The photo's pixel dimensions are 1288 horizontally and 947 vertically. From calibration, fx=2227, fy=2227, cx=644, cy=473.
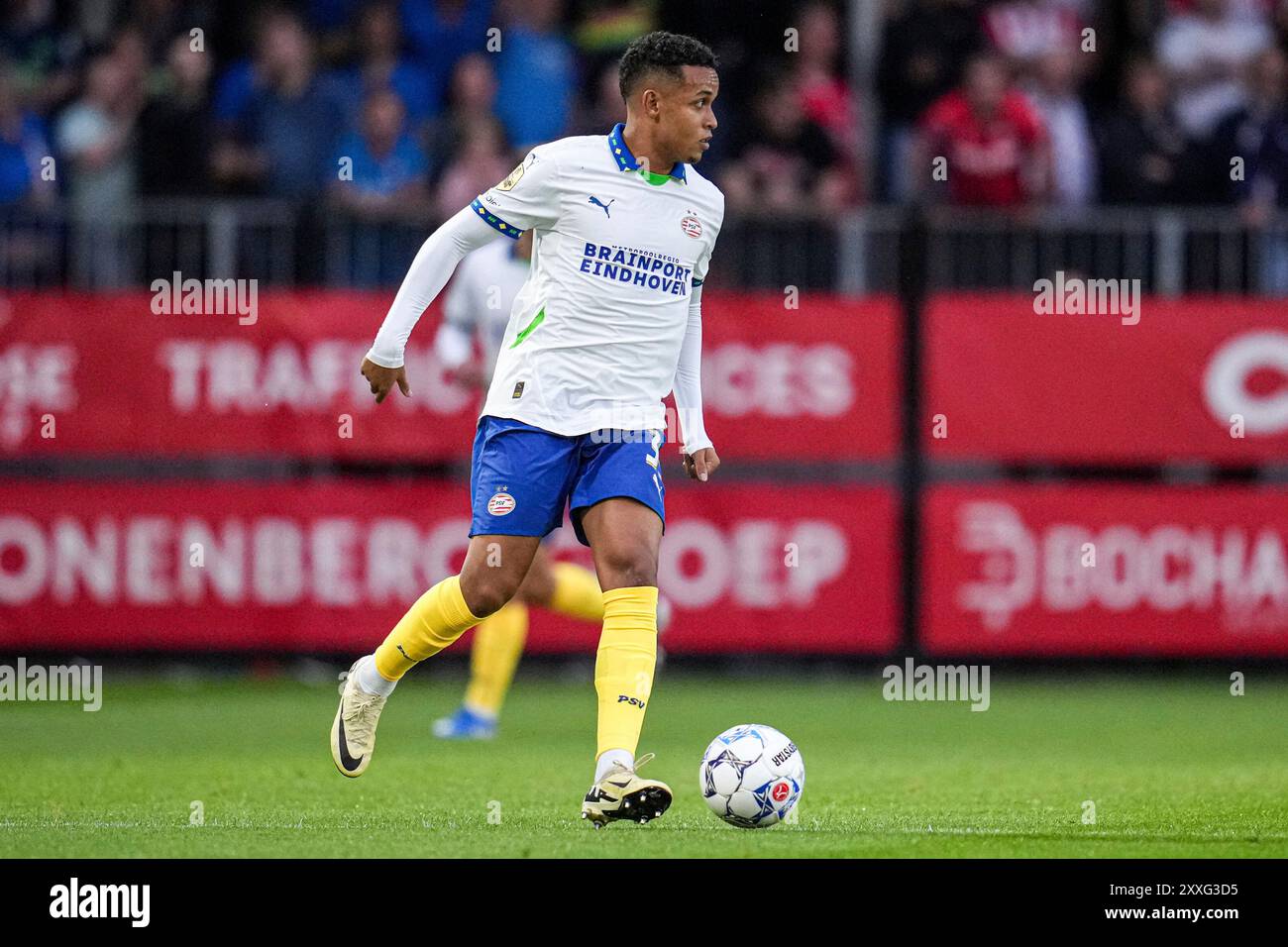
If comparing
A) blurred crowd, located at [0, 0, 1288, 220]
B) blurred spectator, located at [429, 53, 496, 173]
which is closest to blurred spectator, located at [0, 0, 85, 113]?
blurred crowd, located at [0, 0, 1288, 220]

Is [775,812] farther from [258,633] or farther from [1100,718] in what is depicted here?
[258,633]

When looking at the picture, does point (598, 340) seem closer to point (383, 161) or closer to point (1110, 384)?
point (1110, 384)

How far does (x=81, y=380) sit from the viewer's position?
13.6 metres

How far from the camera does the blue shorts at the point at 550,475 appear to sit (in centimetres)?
726

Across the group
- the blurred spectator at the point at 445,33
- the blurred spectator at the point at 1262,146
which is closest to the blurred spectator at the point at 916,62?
the blurred spectator at the point at 1262,146

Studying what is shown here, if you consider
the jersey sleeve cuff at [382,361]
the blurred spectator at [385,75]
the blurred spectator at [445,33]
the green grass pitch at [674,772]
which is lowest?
the green grass pitch at [674,772]

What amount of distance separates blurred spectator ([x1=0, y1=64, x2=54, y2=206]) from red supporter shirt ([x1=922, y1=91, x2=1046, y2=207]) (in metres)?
5.84

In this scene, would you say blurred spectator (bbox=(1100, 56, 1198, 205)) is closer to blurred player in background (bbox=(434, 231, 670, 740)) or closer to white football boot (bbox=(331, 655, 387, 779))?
blurred player in background (bbox=(434, 231, 670, 740))

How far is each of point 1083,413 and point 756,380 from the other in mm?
2045

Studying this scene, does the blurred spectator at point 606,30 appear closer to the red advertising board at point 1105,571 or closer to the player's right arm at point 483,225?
the red advertising board at point 1105,571

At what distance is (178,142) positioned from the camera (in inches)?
570

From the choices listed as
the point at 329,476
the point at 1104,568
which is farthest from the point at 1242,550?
the point at 329,476

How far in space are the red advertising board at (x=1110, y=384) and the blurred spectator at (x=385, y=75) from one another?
12.9 ft

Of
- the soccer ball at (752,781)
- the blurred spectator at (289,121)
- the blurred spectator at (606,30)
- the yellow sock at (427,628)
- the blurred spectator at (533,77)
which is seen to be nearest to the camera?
the soccer ball at (752,781)
